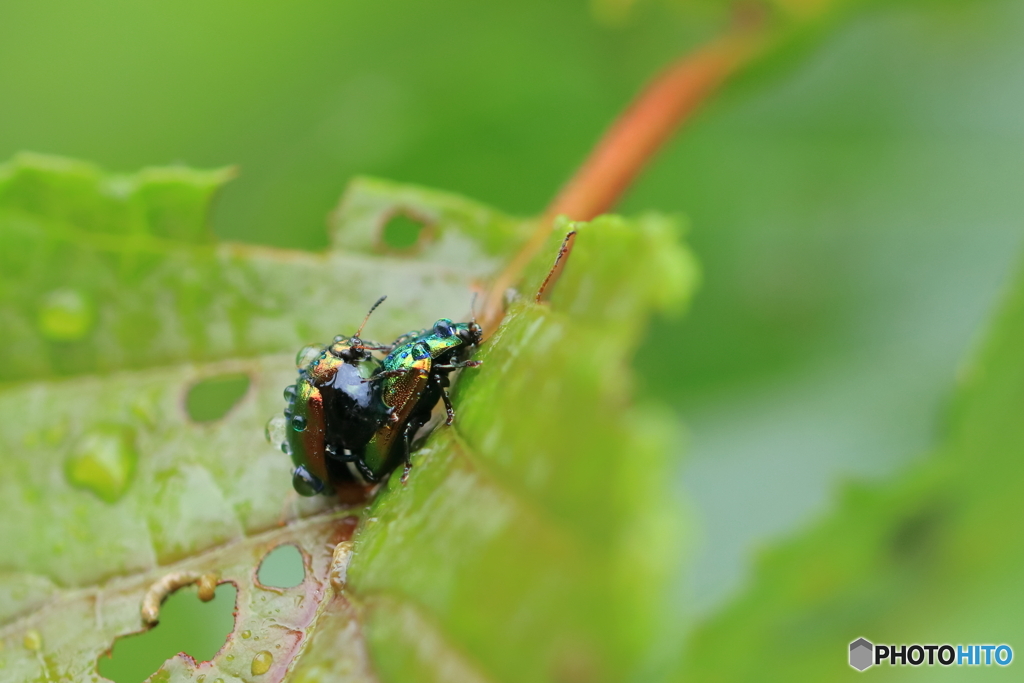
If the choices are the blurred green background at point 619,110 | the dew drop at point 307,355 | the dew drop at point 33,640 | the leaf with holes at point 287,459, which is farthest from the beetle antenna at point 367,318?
the blurred green background at point 619,110

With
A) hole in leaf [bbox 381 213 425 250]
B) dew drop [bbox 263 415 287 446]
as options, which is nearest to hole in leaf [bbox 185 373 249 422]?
dew drop [bbox 263 415 287 446]

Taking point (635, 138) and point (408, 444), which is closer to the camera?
point (408, 444)

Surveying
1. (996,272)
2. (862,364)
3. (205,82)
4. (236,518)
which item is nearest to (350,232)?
(236,518)

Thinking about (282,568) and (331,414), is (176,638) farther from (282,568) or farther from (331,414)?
(331,414)

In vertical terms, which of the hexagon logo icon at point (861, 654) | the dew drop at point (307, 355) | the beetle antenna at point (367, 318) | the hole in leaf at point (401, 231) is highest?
the hole in leaf at point (401, 231)

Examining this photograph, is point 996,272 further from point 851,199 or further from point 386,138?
point 386,138

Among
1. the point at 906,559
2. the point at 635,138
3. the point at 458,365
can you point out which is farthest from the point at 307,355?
the point at 906,559

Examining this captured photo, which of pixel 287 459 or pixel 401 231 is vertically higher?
pixel 401 231

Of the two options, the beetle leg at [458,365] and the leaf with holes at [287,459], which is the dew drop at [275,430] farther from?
the beetle leg at [458,365]
